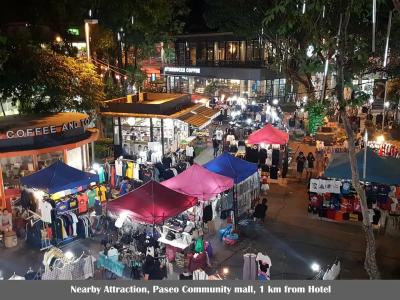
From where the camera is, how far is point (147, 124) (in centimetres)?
2553

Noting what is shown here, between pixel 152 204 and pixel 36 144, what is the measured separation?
281 inches

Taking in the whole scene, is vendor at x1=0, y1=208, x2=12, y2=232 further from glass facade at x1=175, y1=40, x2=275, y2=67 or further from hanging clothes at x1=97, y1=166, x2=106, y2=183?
glass facade at x1=175, y1=40, x2=275, y2=67

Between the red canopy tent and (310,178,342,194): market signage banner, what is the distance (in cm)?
540

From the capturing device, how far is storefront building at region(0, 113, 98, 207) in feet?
57.7

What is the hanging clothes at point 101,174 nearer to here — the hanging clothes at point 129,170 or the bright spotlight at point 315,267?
the hanging clothes at point 129,170

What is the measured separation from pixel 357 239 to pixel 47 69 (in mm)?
15077

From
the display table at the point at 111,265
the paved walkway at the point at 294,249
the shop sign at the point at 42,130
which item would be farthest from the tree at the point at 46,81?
the display table at the point at 111,265

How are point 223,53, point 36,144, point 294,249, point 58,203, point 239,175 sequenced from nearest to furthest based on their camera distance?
point 294,249 < point 58,203 < point 239,175 < point 36,144 < point 223,53

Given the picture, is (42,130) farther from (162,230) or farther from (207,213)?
(207,213)

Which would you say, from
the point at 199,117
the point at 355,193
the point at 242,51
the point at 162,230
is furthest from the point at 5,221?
the point at 242,51

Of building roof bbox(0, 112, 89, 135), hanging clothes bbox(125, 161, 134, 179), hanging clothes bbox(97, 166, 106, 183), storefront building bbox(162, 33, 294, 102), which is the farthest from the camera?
storefront building bbox(162, 33, 294, 102)

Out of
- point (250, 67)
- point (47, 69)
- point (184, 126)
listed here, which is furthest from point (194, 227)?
point (250, 67)

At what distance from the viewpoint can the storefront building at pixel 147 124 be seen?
24.4 meters

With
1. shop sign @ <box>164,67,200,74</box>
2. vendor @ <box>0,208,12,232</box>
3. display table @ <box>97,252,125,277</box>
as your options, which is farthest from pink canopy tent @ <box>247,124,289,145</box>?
shop sign @ <box>164,67,200,74</box>
